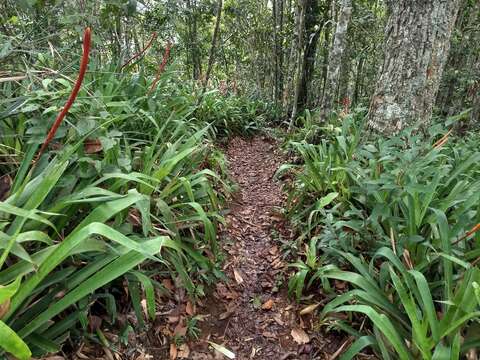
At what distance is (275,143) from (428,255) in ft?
15.1

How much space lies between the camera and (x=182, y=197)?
8.52 feet

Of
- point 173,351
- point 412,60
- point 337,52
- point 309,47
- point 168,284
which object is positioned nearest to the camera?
point 173,351

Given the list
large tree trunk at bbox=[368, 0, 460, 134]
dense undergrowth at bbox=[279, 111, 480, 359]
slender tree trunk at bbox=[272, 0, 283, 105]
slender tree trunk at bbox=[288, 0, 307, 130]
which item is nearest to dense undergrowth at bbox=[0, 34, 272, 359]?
dense undergrowth at bbox=[279, 111, 480, 359]

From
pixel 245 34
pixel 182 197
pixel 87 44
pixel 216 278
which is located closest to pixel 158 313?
pixel 216 278

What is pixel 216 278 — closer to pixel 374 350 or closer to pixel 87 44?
pixel 374 350

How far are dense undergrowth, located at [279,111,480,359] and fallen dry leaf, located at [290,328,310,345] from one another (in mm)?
170

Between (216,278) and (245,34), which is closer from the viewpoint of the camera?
(216,278)

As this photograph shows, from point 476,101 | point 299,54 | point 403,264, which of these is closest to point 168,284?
point 403,264

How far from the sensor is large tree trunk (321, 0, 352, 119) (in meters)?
4.38

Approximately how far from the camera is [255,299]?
2.35 m

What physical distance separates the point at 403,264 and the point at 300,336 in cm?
76

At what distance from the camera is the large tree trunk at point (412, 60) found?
2.94 m

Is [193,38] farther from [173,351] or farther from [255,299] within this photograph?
[173,351]

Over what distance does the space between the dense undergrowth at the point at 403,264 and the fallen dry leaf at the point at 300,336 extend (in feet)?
0.56
